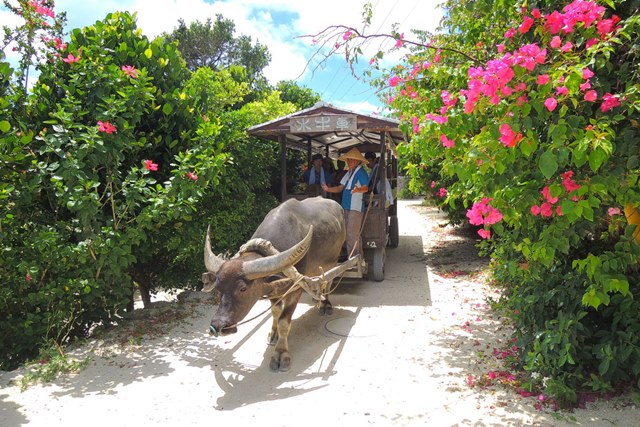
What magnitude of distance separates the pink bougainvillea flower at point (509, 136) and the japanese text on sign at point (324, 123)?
411 cm

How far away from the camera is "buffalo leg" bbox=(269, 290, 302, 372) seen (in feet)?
13.4

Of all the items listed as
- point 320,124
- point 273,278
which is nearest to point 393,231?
point 320,124

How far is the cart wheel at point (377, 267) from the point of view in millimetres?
7133

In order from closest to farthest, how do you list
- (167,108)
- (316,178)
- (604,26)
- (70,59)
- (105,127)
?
1. (604,26)
2. (105,127)
3. (70,59)
4. (167,108)
5. (316,178)

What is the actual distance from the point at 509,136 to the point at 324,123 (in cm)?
432

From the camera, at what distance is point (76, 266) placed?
177 inches

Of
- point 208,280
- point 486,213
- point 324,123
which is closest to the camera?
point 486,213

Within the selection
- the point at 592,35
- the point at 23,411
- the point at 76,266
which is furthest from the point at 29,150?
the point at 592,35

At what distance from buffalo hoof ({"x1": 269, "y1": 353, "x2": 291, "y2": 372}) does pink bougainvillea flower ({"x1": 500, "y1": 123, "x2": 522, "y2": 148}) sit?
113 inches

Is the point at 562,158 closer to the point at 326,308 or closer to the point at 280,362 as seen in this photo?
the point at 280,362

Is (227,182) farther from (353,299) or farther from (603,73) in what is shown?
(603,73)

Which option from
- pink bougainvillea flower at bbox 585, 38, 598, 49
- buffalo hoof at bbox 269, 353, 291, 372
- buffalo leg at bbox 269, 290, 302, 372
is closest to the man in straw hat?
buffalo leg at bbox 269, 290, 302, 372

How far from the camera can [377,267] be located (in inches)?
283

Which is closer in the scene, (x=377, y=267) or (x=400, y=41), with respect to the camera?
(x=400, y=41)
